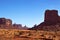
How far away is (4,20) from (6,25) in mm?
2313

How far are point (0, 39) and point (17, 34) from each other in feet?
8.14

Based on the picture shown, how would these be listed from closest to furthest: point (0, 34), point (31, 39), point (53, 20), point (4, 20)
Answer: point (31, 39) < point (0, 34) < point (53, 20) < point (4, 20)

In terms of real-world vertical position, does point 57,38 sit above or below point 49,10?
below

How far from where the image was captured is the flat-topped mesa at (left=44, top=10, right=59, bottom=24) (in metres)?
56.6

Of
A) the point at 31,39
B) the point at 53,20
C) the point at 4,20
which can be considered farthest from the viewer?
the point at 4,20

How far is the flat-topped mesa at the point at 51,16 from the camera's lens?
56647 millimetres

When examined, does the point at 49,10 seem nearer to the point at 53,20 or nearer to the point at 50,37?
the point at 53,20

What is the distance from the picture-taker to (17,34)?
21.7m

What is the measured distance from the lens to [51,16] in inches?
2308

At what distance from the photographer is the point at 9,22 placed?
77375 mm

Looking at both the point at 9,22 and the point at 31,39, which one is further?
the point at 9,22

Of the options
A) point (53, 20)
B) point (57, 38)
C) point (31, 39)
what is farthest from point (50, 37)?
point (53, 20)

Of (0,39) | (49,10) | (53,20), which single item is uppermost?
(49,10)

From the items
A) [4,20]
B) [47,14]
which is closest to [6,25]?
[4,20]
